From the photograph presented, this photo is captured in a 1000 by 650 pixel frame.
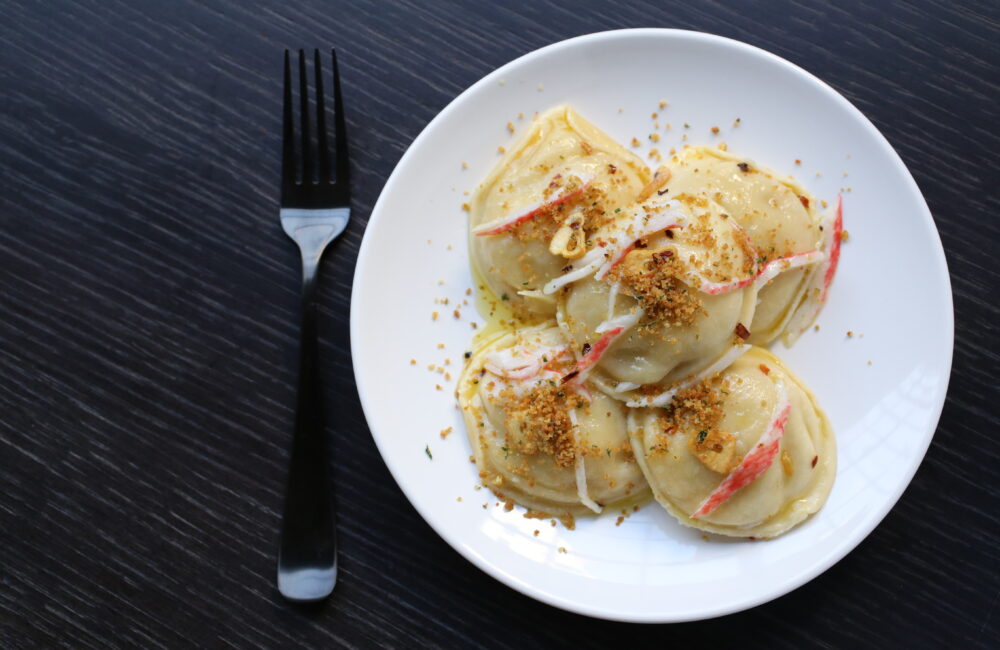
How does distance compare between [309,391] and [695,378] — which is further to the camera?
[309,391]

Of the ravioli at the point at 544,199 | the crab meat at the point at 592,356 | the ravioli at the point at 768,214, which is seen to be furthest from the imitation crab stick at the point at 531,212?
the crab meat at the point at 592,356

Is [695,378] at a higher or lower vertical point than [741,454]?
higher

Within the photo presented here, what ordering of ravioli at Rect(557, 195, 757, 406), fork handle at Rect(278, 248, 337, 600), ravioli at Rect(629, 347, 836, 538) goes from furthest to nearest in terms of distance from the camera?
fork handle at Rect(278, 248, 337, 600) < ravioli at Rect(629, 347, 836, 538) < ravioli at Rect(557, 195, 757, 406)

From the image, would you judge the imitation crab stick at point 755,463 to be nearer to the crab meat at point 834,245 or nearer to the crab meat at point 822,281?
the crab meat at point 822,281

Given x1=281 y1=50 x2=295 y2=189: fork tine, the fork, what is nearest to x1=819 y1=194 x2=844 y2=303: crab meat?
the fork

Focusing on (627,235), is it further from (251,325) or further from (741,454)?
(251,325)

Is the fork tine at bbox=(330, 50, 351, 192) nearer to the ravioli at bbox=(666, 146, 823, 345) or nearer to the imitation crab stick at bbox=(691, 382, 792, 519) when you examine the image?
the ravioli at bbox=(666, 146, 823, 345)

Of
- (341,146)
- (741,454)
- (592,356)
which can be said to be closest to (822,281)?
(741,454)
